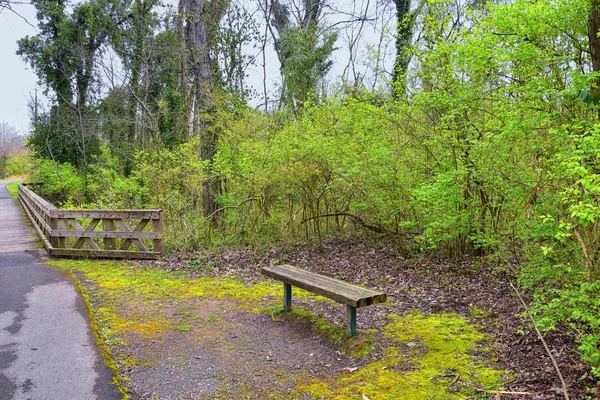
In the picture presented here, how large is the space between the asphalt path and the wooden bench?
2043mm

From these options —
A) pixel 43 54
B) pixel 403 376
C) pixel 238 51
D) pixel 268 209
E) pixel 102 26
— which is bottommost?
pixel 403 376

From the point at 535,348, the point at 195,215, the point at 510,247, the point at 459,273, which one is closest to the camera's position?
the point at 535,348

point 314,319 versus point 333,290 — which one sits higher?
point 333,290

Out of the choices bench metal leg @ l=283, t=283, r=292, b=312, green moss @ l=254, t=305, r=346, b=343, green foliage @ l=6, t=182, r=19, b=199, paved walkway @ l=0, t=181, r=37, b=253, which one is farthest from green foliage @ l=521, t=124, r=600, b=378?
green foliage @ l=6, t=182, r=19, b=199

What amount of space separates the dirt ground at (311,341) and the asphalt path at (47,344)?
0.32 metres

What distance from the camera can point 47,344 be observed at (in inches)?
176

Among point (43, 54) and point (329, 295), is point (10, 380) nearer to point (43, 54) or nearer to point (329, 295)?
point (329, 295)

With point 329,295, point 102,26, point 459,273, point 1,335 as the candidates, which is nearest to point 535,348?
point 329,295

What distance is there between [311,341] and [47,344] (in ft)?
8.76

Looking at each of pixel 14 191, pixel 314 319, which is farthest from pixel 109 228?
pixel 14 191

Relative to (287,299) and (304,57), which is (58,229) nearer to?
(287,299)

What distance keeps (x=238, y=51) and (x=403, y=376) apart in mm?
10958

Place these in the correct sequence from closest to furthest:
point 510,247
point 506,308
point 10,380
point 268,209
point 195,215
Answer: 1. point 10,380
2. point 506,308
3. point 510,247
4. point 268,209
5. point 195,215

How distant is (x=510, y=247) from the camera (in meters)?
5.67
